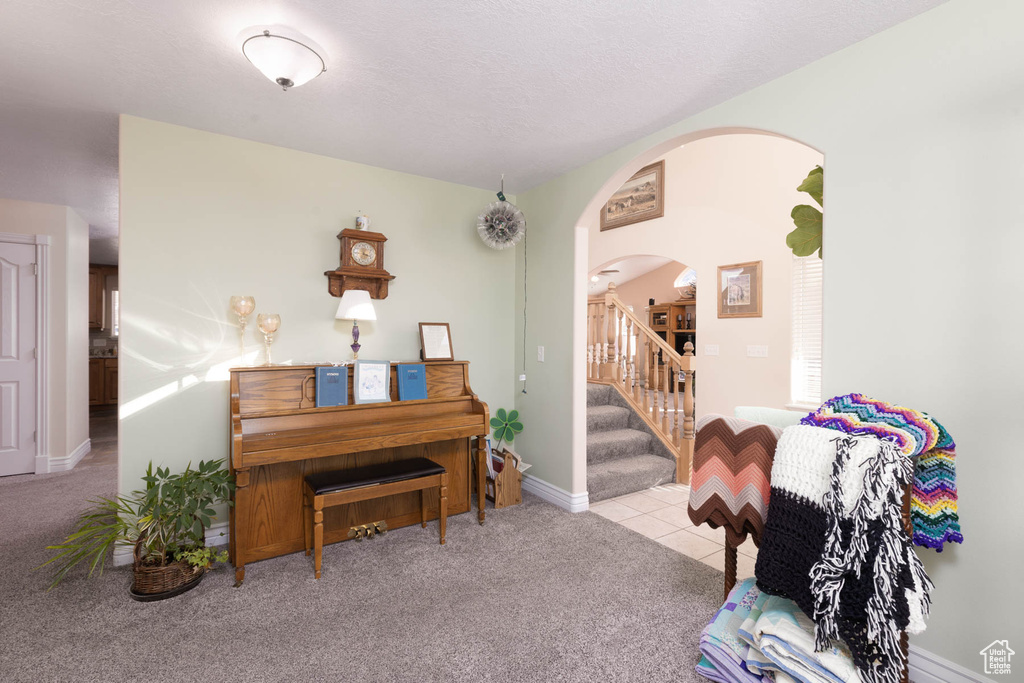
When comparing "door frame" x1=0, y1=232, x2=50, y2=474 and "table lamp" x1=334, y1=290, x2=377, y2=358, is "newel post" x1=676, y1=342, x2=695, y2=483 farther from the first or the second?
"door frame" x1=0, y1=232, x2=50, y2=474

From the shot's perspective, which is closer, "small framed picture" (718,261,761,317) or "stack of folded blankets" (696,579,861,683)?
"stack of folded blankets" (696,579,861,683)

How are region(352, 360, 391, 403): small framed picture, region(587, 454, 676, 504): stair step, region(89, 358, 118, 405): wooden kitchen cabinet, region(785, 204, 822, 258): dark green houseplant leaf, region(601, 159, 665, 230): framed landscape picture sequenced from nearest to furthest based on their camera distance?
1. region(785, 204, 822, 258): dark green houseplant leaf
2. region(352, 360, 391, 403): small framed picture
3. region(587, 454, 676, 504): stair step
4. region(601, 159, 665, 230): framed landscape picture
5. region(89, 358, 118, 405): wooden kitchen cabinet

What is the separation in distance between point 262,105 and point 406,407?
1.86 meters

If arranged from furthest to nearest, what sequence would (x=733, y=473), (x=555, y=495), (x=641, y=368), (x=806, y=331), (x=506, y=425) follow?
(x=641, y=368) → (x=806, y=331) → (x=506, y=425) → (x=555, y=495) → (x=733, y=473)

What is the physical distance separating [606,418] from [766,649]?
290 cm

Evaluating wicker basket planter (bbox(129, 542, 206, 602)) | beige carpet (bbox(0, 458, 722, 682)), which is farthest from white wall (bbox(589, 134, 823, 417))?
wicker basket planter (bbox(129, 542, 206, 602))

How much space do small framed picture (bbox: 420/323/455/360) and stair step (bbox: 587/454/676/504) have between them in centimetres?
145

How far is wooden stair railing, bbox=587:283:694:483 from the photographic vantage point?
418 cm

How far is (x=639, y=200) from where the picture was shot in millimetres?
6039

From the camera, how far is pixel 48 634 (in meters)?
1.99

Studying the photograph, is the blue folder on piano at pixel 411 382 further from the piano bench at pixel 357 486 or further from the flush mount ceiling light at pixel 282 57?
the flush mount ceiling light at pixel 282 57

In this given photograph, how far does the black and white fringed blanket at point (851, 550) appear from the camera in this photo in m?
1.36

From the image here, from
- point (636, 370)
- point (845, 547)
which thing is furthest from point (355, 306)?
point (636, 370)

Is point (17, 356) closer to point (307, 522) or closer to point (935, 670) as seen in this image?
point (307, 522)
